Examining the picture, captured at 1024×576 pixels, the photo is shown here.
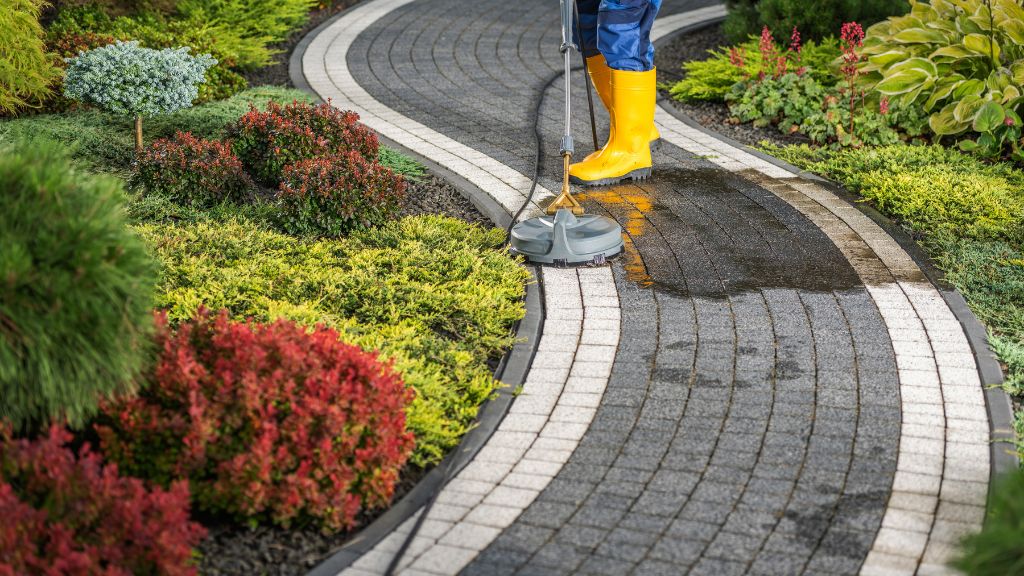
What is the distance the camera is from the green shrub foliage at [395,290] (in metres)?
4.91

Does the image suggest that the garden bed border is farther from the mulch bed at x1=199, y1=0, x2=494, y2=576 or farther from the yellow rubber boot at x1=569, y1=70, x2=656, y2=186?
the yellow rubber boot at x1=569, y1=70, x2=656, y2=186

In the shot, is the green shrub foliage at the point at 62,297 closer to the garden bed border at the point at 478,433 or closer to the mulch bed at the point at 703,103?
the garden bed border at the point at 478,433

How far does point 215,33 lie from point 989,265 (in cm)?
736

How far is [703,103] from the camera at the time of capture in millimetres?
9703

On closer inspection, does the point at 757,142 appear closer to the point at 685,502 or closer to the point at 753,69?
the point at 753,69

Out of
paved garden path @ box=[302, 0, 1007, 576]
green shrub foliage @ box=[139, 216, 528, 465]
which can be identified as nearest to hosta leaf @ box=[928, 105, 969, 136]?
paved garden path @ box=[302, 0, 1007, 576]

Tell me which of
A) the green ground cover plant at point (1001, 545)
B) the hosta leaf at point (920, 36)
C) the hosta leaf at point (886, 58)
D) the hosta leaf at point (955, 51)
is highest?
the hosta leaf at point (920, 36)

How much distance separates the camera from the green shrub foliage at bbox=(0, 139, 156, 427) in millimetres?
3607

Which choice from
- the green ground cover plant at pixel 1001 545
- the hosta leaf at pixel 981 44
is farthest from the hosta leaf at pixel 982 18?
the green ground cover plant at pixel 1001 545

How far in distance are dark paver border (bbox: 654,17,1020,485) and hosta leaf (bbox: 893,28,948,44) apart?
161cm

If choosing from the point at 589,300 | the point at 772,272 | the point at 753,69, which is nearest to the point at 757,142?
the point at 753,69

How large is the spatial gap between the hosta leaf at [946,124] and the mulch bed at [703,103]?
3.15ft

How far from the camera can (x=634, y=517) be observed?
4012mm

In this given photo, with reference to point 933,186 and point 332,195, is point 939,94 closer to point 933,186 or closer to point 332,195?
point 933,186
